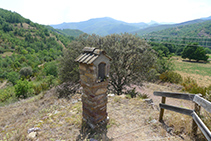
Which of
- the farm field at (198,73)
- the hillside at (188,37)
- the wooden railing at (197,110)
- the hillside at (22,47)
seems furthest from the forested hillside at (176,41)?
the hillside at (22,47)

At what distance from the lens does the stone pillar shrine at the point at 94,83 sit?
3.96 m

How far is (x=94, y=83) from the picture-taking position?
13.1 feet

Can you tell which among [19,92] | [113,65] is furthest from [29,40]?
[113,65]

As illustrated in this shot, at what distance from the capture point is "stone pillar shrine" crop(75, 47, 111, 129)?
396 cm

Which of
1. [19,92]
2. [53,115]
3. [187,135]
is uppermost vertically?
[187,135]

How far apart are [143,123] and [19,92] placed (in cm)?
2021

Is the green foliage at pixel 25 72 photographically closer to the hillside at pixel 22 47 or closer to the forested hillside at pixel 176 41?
the hillside at pixel 22 47

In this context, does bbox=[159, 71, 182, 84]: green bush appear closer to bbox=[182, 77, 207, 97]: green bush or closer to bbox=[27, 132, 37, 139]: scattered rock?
bbox=[182, 77, 207, 97]: green bush

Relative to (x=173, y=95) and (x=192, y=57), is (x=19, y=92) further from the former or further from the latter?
(x=192, y=57)

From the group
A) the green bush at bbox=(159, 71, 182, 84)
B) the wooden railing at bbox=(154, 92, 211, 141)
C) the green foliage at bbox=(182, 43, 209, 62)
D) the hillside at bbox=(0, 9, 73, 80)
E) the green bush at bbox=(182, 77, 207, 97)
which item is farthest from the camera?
the hillside at bbox=(0, 9, 73, 80)

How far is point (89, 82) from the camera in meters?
4.07

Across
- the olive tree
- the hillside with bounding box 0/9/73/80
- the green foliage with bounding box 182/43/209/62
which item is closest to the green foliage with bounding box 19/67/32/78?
the hillside with bounding box 0/9/73/80

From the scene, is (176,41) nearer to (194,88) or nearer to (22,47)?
(194,88)

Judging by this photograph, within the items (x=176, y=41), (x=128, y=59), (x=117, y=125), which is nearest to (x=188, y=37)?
(x=176, y=41)
